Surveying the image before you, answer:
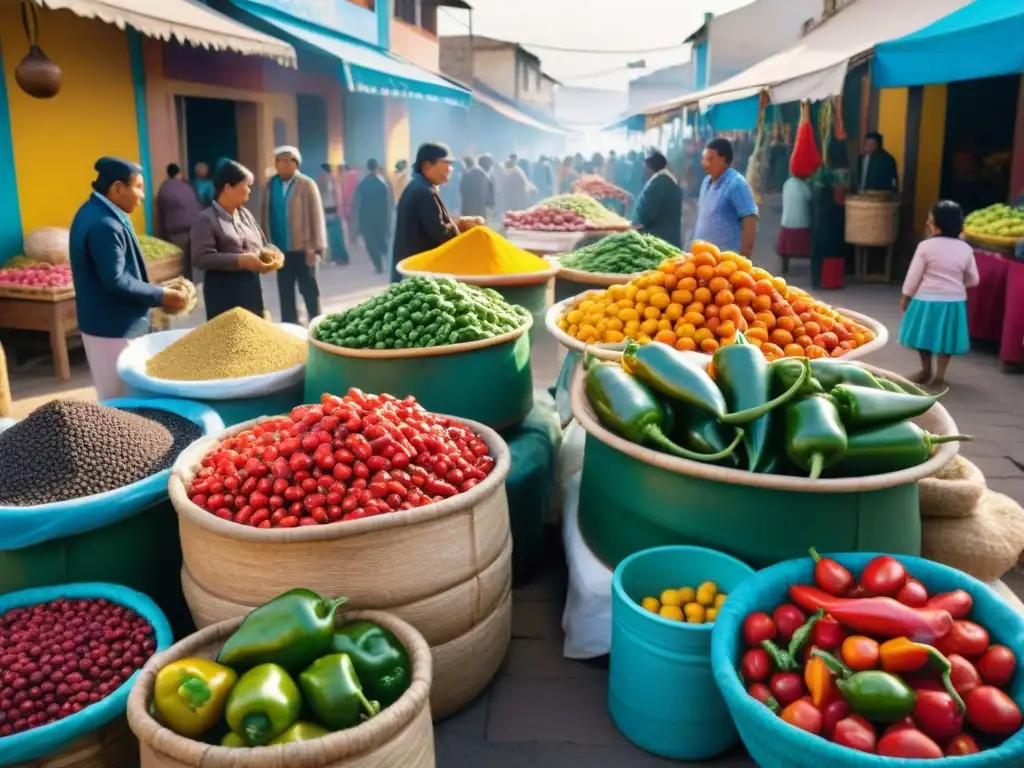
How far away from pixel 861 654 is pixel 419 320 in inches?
83.7

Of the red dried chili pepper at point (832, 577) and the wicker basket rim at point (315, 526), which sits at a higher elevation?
the wicker basket rim at point (315, 526)

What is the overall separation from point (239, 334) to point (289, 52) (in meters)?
7.44

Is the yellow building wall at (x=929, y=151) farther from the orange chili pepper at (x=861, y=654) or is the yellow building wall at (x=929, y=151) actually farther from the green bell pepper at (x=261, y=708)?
the green bell pepper at (x=261, y=708)

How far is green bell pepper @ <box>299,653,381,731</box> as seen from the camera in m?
1.99

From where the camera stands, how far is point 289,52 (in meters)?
10.2

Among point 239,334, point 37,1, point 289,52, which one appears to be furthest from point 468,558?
point 289,52

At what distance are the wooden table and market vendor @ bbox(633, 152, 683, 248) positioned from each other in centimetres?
475

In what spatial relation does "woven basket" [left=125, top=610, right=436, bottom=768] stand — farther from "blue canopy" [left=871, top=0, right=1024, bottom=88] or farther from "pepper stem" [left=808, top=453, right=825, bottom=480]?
"blue canopy" [left=871, top=0, right=1024, bottom=88]

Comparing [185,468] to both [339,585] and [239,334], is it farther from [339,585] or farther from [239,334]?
[239,334]

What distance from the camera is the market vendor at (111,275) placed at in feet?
13.2

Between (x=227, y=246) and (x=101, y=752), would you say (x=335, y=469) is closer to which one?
(x=101, y=752)

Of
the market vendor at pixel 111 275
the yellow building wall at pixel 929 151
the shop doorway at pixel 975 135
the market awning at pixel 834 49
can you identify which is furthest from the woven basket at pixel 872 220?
the market vendor at pixel 111 275

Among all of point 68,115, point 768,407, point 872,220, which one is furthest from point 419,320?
point 872,220

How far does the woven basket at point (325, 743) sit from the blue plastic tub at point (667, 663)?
680 mm
